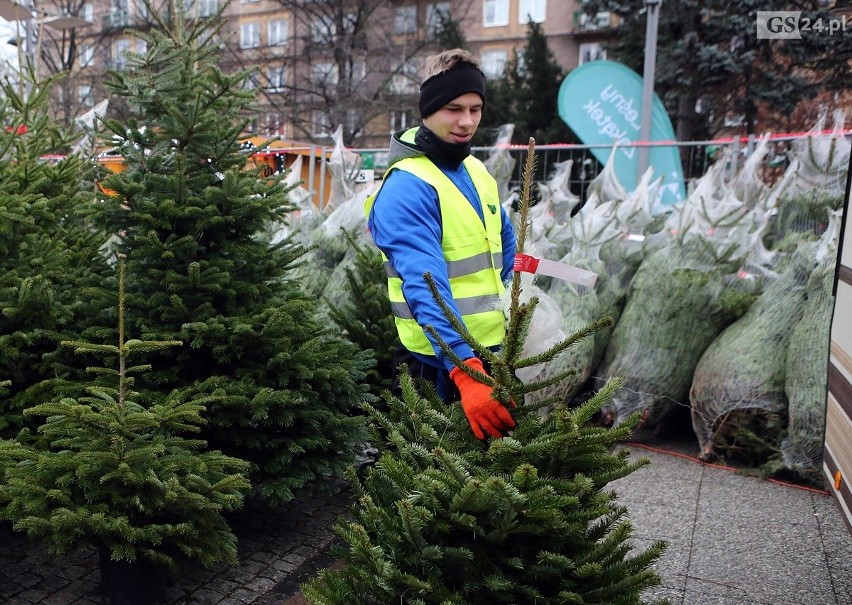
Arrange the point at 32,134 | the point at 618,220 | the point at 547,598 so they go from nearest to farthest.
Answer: the point at 547,598 < the point at 32,134 < the point at 618,220

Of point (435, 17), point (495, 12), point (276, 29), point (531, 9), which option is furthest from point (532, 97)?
point (276, 29)

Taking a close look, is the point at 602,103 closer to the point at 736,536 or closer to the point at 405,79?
the point at 736,536

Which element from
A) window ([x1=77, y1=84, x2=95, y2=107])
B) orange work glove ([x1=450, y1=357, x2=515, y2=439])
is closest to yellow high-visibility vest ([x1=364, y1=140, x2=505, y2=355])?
orange work glove ([x1=450, y1=357, x2=515, y2=439])

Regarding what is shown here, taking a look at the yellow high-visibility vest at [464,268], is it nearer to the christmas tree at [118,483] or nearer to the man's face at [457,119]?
the man's face at [457,119]

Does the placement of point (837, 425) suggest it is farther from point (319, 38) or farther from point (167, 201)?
point (319, 38)

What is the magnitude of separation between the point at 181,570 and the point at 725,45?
1963 cm

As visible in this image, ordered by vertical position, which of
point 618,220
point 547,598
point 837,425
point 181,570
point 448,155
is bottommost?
point 181,570

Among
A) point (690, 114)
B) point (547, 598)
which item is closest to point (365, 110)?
point (690, 114)

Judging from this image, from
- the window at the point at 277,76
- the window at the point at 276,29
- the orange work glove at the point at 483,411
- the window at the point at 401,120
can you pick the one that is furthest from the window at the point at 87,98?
the orange work glove at the point at 483,411

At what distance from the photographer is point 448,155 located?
2900mm

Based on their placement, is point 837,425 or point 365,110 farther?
point 365,110

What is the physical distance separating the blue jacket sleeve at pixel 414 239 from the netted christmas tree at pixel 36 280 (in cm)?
143

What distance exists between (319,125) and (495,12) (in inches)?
688

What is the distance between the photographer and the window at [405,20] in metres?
31.0
